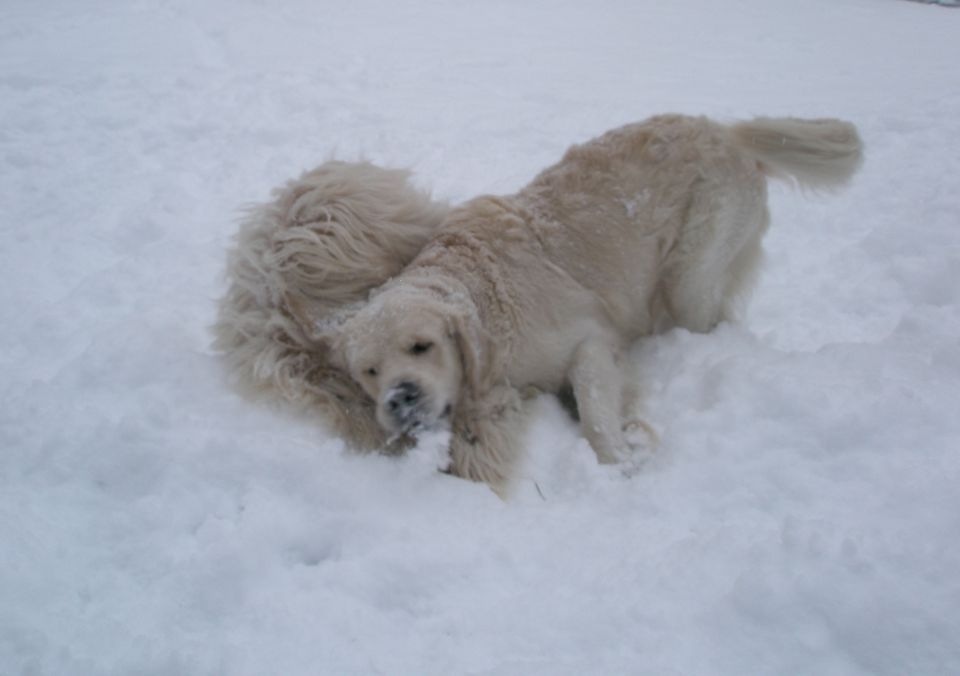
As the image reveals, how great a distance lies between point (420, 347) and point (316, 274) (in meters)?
0.80

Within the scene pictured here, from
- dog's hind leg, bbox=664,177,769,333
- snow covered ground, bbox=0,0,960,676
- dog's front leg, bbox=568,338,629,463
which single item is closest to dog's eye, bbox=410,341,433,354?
snow covered ground, bbox=0,0,960,676

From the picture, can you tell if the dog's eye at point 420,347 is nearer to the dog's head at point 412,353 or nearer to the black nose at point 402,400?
the dog's head at point 412,353

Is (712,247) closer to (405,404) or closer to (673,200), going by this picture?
(673,200)

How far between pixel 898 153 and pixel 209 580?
5.58 metres

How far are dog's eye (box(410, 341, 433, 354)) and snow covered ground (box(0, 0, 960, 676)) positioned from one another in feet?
1.59

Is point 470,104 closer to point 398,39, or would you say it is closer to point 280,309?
point 398,39

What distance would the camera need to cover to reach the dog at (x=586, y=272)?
281cm

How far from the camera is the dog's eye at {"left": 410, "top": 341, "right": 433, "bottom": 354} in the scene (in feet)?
8.91

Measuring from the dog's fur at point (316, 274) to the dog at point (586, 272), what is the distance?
11 cm

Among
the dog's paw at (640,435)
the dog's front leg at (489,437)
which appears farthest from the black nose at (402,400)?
the dog's paw at (640,435)

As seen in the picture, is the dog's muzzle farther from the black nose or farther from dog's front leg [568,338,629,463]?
dog's front leg [568,338,629,463]

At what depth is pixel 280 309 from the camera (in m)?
3.13

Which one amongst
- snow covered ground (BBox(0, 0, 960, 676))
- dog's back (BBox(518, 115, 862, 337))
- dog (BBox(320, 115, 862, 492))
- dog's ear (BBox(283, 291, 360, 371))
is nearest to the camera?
snow covered ground (BBox(0, 0, 960, 676))

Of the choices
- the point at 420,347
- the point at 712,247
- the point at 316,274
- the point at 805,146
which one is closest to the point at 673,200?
the point at 712,247
